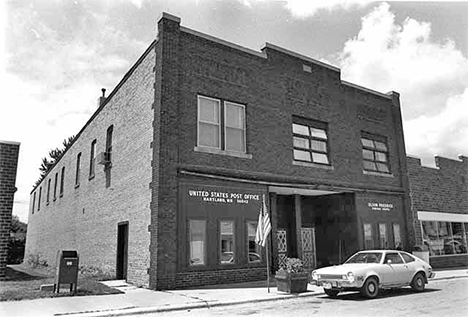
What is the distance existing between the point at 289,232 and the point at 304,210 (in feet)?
7.48

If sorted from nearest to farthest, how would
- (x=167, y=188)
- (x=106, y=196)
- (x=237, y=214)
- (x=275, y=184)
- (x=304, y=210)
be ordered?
(x=167, y=188)
(x=237, y=214)
(x=275, y=184)
(x=106, y=196)
(x=304, y=210)

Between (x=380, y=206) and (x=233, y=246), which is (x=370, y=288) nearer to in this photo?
(x=233, y=246)

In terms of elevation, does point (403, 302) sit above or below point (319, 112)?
below

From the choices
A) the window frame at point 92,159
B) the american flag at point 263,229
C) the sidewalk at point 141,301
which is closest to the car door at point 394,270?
the sidewalk at point 141,301

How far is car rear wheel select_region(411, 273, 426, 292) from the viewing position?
12953 mm

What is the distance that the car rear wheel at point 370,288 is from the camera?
37.6ft

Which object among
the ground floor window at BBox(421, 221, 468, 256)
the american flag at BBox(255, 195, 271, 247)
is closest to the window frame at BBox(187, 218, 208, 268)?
the american flag at BBox(255, 195, 271, 247)

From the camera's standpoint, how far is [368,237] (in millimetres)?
20656

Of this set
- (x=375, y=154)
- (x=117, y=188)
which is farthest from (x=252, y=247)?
(x=375, y=154)

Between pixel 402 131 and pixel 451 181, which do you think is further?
pixel 451 181

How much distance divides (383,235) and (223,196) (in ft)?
34.5

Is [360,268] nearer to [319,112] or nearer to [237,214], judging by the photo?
[237,214]

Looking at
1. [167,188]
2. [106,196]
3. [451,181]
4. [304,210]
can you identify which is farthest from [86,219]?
[451,181]

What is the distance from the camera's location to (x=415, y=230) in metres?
23.0
